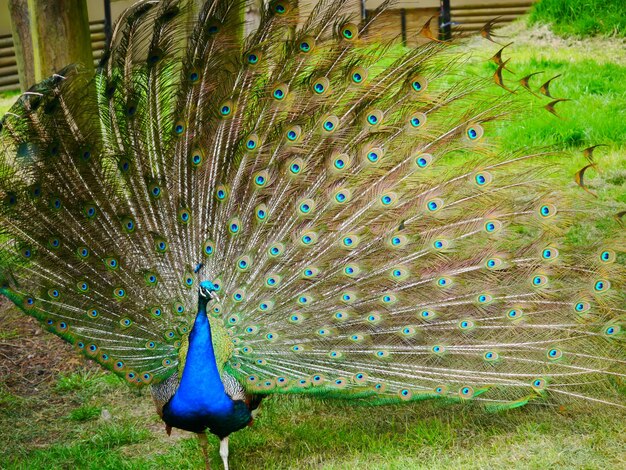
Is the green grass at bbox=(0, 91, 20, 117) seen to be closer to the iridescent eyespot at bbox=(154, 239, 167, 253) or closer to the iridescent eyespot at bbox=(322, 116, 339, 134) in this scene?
the iridescent eyespot at bbox=(154, 239, 167, 253)

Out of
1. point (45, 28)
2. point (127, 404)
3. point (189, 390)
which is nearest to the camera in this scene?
point (189, 390)

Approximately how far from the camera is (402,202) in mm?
4637

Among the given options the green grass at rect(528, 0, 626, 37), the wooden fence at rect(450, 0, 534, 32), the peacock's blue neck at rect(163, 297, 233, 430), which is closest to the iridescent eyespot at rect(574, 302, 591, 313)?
the peacock's blue neck at rect(163, 297, 233, 430)

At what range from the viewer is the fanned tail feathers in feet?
14.9

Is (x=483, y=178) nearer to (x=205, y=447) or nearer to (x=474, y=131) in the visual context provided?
(x=474, y=131)

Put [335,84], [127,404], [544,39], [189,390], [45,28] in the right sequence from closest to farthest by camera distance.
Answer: [189,390] → [335,84] → [127,404] → [45,28] → [544,39]

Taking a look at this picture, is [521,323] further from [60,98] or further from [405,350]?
[60,98]

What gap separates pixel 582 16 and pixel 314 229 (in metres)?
7.04

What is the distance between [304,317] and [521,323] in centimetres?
112

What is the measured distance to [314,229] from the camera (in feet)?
15.2

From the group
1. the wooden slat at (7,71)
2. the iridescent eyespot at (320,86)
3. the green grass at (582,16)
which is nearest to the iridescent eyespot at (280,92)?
the iridescent eyespot at (320,86)

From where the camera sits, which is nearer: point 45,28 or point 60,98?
point 60,98

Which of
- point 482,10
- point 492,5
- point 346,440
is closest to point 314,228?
point 346,440

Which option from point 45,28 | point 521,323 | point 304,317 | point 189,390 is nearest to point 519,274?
point 521,323
